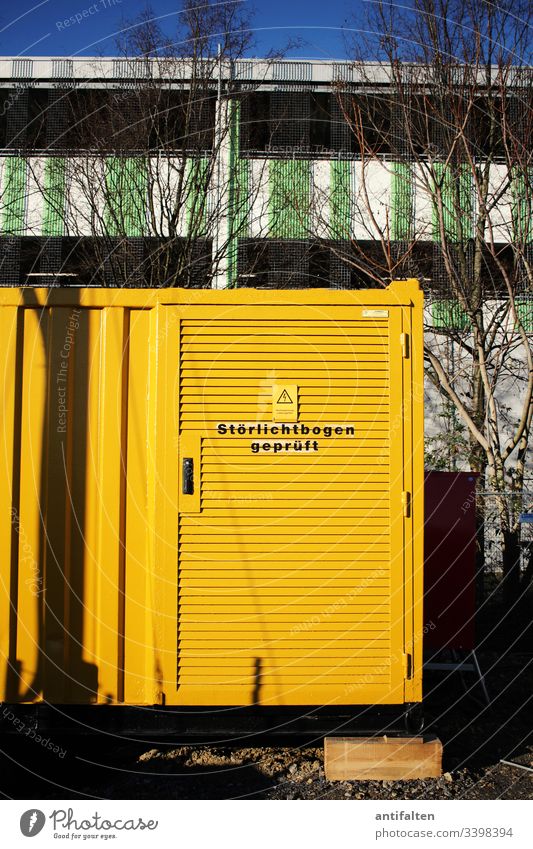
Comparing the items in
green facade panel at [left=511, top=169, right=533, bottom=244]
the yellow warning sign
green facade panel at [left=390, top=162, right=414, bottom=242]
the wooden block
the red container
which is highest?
green facade panel at [left=390, top=162, right=414, bottom=242]

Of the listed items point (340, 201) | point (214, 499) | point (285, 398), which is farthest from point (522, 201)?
point (214, 499)

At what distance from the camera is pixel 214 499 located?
4.62 metres

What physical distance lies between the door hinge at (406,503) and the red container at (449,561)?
1.75 m

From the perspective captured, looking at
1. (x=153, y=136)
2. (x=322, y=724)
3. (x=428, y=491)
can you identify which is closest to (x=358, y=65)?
(x=153, y=136)

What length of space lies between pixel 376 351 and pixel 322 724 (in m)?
2.50

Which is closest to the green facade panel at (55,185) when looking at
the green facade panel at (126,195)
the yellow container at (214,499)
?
the green facade panel at (126,195)

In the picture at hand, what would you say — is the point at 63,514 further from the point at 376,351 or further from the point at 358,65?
the point at 358,65

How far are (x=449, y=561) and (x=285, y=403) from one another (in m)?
2.62

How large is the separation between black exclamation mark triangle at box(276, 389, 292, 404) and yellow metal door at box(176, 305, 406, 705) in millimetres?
14

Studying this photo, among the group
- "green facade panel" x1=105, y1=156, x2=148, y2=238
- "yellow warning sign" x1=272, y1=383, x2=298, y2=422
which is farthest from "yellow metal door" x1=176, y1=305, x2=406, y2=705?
"green facade panel" x1=105, y1=156, x2=148, y2=238

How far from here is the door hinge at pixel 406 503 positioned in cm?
459

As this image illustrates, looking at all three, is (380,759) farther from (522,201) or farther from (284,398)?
(522,201)

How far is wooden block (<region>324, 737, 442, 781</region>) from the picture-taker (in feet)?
15.0

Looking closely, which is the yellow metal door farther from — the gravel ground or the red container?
the red container
